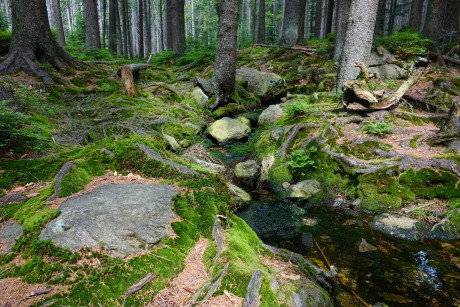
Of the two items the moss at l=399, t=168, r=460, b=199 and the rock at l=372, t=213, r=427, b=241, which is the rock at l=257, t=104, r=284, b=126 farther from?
the rock at l=372, t=213, r=427, b=241

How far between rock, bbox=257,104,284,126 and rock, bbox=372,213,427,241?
508 cm

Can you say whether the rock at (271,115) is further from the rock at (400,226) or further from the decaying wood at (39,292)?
the decaying wood at (39,292)

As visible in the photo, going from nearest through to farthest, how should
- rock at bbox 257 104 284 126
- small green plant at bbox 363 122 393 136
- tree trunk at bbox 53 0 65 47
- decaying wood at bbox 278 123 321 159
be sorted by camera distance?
1. small green plant at bbox 363 122 393 136
2. decaying wood at bbox 278 123 321 159
3. rock at bbox 257 104 284 126
4. tree trunk at bbox 53 0 65 47

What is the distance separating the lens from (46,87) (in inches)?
353

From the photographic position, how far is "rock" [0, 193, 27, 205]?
11.3 feet

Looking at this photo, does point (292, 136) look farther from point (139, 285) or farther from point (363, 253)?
point (139, 285)

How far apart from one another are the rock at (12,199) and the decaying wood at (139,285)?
204 centimetres

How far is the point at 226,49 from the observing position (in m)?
10.8

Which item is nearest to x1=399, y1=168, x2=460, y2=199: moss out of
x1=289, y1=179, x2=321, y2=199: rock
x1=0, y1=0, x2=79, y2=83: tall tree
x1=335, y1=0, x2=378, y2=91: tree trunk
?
x1=289, y1=179, x2=321, y2=199: rock

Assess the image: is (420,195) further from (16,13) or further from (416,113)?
(16,13)

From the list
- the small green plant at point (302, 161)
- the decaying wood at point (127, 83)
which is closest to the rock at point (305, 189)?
the small green plant at point (302, 161)

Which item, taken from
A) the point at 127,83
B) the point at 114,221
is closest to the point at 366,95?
the point at 114,221

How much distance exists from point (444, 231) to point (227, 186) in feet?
11.5

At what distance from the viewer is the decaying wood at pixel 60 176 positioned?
3.43 metres
